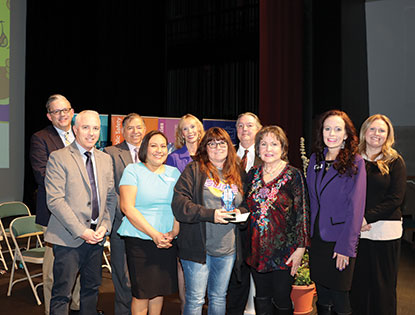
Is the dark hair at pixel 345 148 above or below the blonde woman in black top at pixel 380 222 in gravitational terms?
above

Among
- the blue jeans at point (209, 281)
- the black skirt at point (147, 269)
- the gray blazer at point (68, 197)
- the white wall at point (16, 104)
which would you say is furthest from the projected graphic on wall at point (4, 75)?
the blue jeans at point (209, 281)

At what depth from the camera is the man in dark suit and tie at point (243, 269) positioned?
2.67 metres

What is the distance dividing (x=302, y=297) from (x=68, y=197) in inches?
75.2

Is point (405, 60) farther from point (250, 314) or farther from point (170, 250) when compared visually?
point (170, 250)

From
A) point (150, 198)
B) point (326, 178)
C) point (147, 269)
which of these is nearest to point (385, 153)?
point (326, 178)

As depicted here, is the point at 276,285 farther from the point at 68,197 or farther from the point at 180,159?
the point at 68,197

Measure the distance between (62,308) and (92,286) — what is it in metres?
0.23

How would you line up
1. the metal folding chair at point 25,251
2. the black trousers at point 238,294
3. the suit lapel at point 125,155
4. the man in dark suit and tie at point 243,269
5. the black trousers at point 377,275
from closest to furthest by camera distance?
the man in dark suit and tie at point 243,269, the black trousers at point 377,275, the black trousers at point 238,294, the suit lapel at point 125,155, the metal folding chair at point 25,251

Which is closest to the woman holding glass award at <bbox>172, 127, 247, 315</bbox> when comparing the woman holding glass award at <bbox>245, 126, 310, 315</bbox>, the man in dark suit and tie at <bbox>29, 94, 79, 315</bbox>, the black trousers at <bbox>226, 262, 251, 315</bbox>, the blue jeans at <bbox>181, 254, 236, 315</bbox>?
the blue jeans at <bbox>181, 254, 236, 315</bbox>

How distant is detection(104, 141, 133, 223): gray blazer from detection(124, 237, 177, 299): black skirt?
0.37 metres

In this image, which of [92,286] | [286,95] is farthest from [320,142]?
[286,95]

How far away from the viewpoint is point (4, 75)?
6.65m

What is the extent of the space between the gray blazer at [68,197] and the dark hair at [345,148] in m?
1.43

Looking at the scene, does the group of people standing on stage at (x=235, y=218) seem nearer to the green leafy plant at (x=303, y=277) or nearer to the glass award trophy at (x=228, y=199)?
the glass award trophy at (x=228, y=199)
